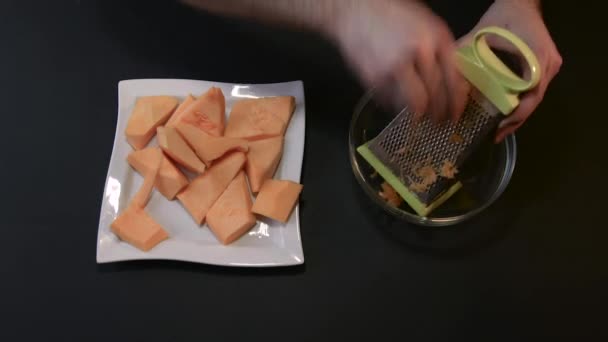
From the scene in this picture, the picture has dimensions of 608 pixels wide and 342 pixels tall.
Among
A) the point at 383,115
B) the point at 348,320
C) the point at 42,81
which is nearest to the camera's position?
the point at 348,320

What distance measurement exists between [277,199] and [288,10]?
38 centimetres

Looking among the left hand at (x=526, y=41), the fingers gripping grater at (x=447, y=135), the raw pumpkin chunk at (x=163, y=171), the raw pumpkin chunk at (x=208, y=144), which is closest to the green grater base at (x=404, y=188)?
the fingers gripping grater at (x=447, y=135)

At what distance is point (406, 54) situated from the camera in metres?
0.77

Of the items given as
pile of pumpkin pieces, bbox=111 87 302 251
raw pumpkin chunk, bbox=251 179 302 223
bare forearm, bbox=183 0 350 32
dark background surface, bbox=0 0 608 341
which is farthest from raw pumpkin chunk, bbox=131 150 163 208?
bare forearm, bbox=183 0 350 32

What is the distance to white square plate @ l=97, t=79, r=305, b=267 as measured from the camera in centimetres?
101

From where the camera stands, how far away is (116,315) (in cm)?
100

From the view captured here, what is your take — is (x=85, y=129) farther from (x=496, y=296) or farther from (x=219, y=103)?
(x=496, y=296)

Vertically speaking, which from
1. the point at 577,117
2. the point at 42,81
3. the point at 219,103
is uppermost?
the point at 42,81

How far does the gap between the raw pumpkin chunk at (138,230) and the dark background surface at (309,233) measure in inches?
2.2

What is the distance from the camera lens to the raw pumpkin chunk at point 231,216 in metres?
1.03

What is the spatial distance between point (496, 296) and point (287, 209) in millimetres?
456

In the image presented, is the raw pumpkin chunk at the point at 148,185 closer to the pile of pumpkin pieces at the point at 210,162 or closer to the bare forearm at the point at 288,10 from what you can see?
the pile of pumpkin pieces at the point at 210,162

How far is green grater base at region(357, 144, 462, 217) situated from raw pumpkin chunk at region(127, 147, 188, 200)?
393 mm

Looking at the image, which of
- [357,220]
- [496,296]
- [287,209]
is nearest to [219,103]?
[287,209]
